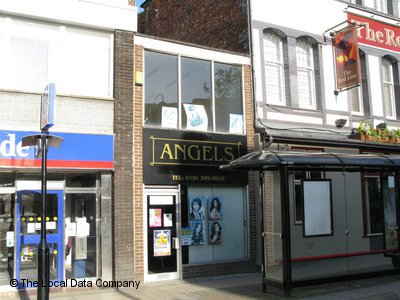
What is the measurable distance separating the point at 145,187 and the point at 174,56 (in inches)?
142

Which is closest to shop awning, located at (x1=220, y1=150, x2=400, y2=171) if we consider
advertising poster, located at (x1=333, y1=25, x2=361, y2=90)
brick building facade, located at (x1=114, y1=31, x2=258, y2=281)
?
brick building facade, located at (x1=114, y1=31, x2=258, y2=281)

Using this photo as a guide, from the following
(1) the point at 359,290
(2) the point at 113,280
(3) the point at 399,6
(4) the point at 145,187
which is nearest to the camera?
(1) the point at 359,290

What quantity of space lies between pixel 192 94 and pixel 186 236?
12.4ft

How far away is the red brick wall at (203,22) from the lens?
44.7 feet

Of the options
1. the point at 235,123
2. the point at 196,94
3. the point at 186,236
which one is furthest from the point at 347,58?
the point at 186,236

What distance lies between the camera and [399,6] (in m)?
17.4

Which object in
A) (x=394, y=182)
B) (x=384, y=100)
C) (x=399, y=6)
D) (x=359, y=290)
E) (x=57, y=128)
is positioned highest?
(x=399, y=6)

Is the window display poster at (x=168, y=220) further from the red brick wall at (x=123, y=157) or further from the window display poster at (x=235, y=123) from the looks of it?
the window display poster at (x=235, y=123)

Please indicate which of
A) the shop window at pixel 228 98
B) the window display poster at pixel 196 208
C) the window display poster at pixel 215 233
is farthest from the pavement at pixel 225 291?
the shop window at pixel 228 98

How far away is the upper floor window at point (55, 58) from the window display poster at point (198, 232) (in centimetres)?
395

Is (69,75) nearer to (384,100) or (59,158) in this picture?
(59,158)

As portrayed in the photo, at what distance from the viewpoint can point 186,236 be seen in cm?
1140

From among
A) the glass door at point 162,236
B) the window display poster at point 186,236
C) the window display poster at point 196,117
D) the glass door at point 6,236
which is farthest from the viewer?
the window display poster at point 196,117

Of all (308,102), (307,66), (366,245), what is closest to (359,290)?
(366,245)
